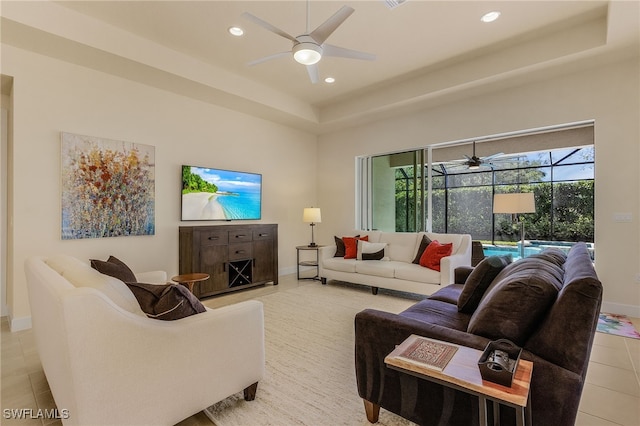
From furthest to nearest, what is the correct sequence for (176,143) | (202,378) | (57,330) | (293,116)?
1. (293,116)
2. (176,143)
3. (202,378)
4. (57,330)

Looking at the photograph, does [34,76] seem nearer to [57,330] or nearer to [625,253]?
[57,330]

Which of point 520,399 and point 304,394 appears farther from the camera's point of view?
point 304,394

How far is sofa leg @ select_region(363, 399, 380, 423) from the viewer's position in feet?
5.69

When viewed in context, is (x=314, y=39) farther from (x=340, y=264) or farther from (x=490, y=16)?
(x=340, y=264)

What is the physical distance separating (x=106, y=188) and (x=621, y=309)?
249 inches

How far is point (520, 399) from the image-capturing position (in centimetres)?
98

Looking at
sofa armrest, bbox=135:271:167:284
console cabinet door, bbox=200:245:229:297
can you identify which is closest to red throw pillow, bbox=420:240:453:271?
console cabinet door, bbox=200:245:229:297

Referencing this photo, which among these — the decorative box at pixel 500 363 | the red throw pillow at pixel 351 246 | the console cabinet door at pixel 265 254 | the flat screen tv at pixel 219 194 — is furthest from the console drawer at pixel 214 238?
the decorative box at pixel 500 363

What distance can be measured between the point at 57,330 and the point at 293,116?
4796mm

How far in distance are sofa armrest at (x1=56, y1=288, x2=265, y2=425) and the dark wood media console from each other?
2.71 meters

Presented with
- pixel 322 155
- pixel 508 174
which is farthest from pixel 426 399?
pixel 508 174

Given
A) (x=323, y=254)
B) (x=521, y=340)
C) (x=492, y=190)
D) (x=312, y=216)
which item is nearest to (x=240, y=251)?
(x=323, y=254)

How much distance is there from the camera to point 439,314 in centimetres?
219

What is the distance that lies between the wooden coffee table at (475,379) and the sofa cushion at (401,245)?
3633mm
